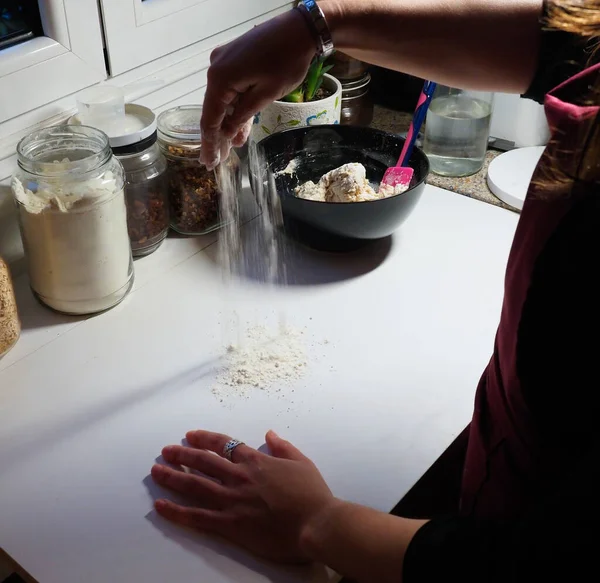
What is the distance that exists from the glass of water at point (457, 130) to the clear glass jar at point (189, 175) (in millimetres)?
430

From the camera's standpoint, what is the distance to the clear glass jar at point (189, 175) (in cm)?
105

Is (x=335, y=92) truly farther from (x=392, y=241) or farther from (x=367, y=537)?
(x=367, y=537)

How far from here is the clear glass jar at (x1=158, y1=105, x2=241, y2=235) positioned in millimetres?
1048

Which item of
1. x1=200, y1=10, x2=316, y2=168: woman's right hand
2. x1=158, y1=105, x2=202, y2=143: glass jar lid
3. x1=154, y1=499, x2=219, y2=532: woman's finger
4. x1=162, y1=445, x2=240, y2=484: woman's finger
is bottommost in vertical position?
x1=154, y1=499, x2=219, y2=532: woman's finger

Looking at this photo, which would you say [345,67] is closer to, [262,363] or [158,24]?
[158,24]

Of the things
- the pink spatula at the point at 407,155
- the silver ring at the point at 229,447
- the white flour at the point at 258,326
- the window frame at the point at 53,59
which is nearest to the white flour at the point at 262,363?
the white flour at the point at 258,326

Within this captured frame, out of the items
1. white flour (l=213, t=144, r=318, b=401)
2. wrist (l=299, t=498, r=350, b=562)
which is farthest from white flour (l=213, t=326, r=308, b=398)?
wrist (l=299, t=498, r=350, b=562)

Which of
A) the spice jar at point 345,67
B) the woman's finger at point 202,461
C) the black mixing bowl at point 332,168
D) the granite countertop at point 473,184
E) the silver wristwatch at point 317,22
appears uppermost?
the silver wristwatch at point 317,22

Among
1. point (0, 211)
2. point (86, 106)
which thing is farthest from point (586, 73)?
point (0, 211)

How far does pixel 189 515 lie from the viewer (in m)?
0.70

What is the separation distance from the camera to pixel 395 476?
759 mm

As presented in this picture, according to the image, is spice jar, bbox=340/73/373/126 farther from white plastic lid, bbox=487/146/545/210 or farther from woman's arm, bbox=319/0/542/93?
woman's arm, bbox=319/0/542/93

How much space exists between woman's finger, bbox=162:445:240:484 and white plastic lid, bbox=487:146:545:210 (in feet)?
2.48

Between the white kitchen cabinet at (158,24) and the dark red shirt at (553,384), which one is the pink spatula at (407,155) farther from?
the dark red shirt at (553,384)
